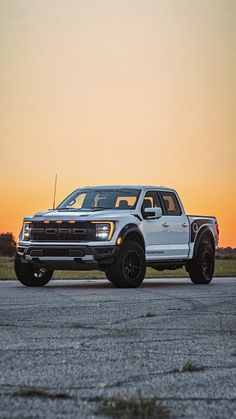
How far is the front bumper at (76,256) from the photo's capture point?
→ 675 inches

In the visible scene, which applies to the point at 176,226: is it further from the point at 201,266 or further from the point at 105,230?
the point at 105,230

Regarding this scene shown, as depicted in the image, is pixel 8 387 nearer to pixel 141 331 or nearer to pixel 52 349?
pixel 52 349

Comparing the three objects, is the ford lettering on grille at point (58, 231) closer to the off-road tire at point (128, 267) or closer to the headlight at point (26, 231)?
the headlight at point (26, 231)

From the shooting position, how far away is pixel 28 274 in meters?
→ 18.3

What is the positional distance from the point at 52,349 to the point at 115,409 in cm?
276

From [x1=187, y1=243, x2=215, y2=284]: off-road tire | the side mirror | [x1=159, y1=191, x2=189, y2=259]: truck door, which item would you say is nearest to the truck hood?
the side mirror

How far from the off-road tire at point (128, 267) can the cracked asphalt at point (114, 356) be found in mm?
4142

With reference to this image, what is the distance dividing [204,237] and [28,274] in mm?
4519

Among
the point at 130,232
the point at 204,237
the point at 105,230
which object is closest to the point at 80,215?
the point at 105,230

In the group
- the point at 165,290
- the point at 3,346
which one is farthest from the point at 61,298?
the point at 3,346

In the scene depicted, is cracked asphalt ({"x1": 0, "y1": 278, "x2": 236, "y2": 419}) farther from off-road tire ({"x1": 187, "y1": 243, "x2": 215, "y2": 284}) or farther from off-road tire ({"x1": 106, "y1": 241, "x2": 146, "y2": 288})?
off-road tire ({"x1": 187, "y1": 243, "x2": 215, "y2": 284})

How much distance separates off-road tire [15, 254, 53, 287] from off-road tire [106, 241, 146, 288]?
195 cm

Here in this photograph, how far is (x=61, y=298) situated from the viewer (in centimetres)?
1405

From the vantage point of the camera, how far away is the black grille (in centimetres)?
1734
